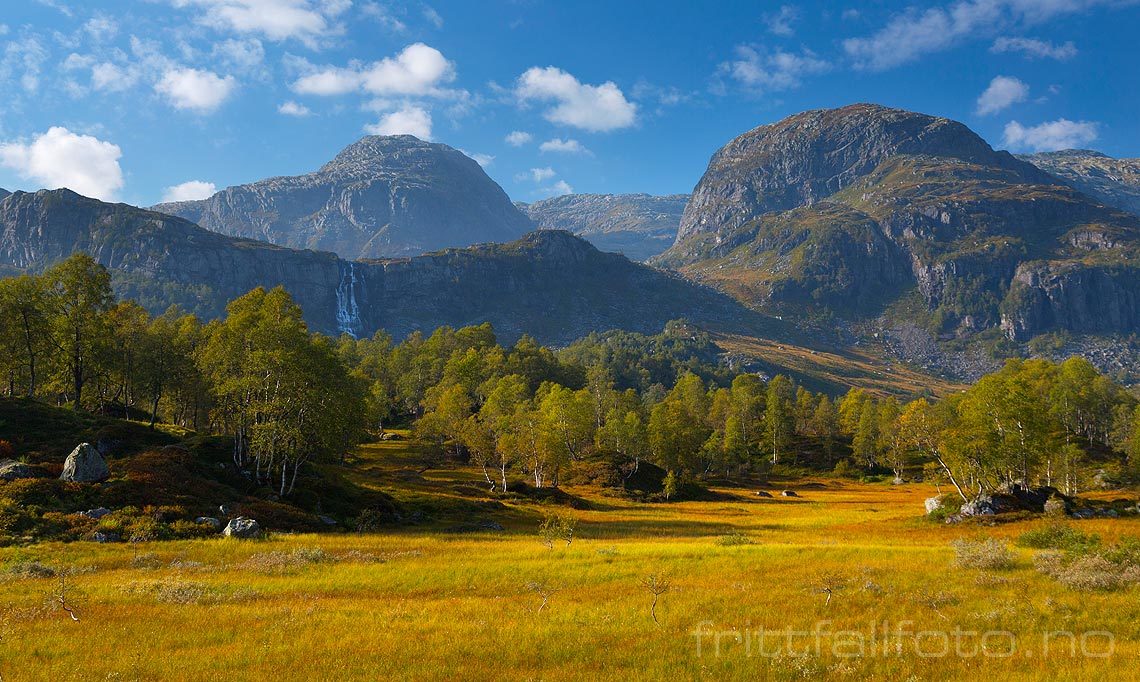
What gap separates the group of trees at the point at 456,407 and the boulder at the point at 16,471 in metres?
13.4

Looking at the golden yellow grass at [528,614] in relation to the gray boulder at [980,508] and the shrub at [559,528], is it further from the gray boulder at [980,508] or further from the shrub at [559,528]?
the gray boulder at [980,508]

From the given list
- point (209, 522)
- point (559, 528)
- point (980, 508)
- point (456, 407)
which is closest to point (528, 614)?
point (559, 528)

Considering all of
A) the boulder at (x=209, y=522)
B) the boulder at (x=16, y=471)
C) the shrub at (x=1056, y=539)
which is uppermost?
the boulder at (x=16, y=471)

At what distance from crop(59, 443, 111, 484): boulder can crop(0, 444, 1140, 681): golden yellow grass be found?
9413 mm

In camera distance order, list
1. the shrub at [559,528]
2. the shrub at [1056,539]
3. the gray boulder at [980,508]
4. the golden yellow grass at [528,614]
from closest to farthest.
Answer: the golden yellow grass at [528,614] → the shrub at [1056,539] → the shrub at [559,528] → the gray boulder at [980,508]

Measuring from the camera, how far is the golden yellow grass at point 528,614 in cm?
1452

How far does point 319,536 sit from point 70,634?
23037 millimetres

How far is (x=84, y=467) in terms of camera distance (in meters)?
38.3

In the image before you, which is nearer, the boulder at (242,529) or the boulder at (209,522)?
the boulder at (242,529)

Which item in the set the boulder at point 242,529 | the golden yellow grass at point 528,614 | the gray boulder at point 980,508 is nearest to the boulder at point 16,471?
the golden yellow grass at point 528,614

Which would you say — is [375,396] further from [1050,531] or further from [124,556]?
[1050,531]

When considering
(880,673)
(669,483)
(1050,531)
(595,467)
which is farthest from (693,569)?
(595,467)

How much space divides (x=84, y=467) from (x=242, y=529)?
12.5 meters

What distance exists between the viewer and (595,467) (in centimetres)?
9388
